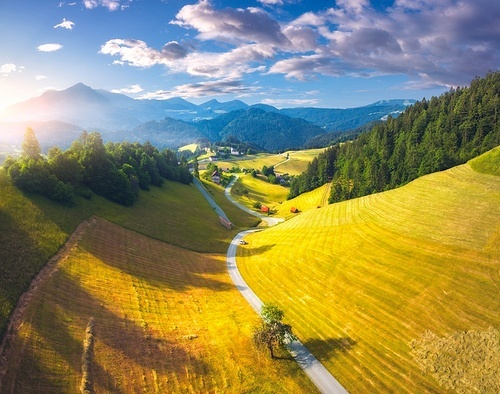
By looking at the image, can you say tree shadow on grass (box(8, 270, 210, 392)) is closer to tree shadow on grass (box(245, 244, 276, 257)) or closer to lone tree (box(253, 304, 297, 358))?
lone tree (box(253, 304, 297, 358))

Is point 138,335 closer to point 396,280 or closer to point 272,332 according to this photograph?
point 272,332

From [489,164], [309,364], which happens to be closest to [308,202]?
[489,164]

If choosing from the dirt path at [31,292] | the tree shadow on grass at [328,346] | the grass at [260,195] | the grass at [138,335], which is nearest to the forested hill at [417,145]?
the grass at [260,195]

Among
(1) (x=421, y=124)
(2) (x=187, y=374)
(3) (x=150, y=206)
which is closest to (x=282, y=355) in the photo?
(2) (x=187, y=374)

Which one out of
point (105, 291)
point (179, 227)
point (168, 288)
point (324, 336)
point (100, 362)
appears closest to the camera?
point (100, 362)

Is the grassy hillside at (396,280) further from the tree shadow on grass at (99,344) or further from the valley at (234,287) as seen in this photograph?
the tree shadow on grass at (99,344)

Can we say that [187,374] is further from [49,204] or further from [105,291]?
[49,204]

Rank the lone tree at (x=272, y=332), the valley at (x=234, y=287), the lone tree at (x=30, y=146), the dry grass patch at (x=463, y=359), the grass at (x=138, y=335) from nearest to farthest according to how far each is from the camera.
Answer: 1. the grass at (x=138, y=335)
2. the dry grass patch at (x=463, y=359)
3. the valley at (x=234, y=287)
4. the lone tree at (x=272, y=332)
5. the lone tree at (x=30, y=146)
